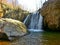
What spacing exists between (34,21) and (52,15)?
249 centimetres

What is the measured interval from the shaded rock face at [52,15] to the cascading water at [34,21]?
2.73ft

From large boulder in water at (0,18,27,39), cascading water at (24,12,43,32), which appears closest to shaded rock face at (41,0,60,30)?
cascading water at (24,12,43,32)

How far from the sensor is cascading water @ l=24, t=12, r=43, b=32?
56.9 feet

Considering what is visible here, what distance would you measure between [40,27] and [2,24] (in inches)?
237

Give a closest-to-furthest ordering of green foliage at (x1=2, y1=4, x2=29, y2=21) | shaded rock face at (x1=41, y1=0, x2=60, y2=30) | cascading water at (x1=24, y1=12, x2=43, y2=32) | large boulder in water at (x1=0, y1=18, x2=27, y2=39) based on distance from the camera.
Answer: large boulder in water at (x1=0, y1=18, x2=27, y2=39) → shaded rock face at (x1=41, y1=0, x2=60, y2=30) → cascading water at (x1=24, y1=12, x2=43, y2=32) → green foliage at (x1=2, y1=4, x2=29, y2=21)

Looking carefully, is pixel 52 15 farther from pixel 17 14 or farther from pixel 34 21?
pixel 17 14

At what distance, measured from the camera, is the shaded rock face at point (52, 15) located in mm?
15672

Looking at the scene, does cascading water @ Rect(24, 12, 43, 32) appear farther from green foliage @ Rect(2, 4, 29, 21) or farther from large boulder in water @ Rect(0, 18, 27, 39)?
large boulder in water @ Rect(0, 18, 27, 39)

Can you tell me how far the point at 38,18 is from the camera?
58.6 feet

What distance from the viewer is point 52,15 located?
15.9m

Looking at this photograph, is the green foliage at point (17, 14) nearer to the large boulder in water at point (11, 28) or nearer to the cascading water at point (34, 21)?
the cascading water at point (34, 21)

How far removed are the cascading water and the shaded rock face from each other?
2.73 ft

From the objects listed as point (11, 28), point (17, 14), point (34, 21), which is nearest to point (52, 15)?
point (34, 21)

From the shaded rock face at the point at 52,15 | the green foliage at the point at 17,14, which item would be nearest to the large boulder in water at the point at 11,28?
the shaded rock face at the point at 52,15
